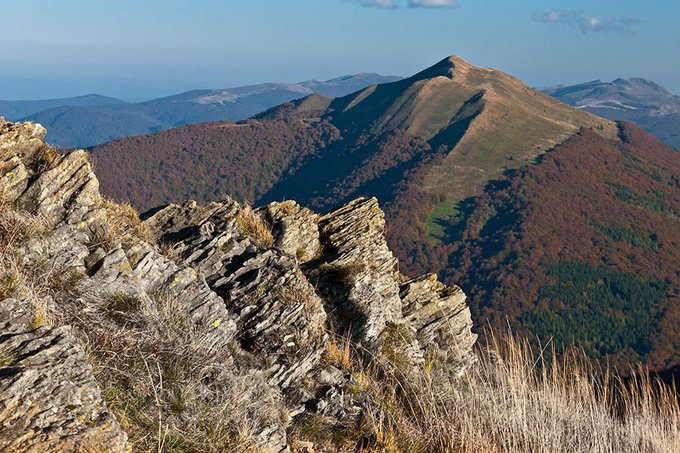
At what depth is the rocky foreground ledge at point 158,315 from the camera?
409 centimetres

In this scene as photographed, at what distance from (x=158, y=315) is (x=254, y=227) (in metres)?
4.65

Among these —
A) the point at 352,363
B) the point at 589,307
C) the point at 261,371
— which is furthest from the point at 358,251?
the point at 589,307

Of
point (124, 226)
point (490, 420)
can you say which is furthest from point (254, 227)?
point (490, 420)

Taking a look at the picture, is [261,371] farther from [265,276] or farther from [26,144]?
[26,144]

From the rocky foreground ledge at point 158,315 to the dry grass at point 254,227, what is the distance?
1.3 inches

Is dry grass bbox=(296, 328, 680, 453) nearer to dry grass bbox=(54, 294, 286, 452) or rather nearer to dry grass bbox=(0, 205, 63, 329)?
dry grass bbox=(54, 294, 286, 452)

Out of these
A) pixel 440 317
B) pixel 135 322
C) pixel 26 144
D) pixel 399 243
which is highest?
pixel 26 144

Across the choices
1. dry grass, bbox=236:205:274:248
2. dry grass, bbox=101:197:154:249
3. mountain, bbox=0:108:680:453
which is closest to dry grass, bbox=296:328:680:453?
mountain, bbox=0:108:680:453

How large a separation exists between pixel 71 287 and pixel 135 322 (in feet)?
3.31

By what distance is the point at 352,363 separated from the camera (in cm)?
774

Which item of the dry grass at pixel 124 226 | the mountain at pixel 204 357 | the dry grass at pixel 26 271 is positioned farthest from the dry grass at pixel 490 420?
the dry grass at pixel 124 226

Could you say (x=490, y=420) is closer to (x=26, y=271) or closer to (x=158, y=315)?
(x=158, y=315)

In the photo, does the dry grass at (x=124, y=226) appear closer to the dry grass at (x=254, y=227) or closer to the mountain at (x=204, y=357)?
the mountain at (x=204, y=357)

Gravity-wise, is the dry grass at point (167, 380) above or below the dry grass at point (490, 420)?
above
